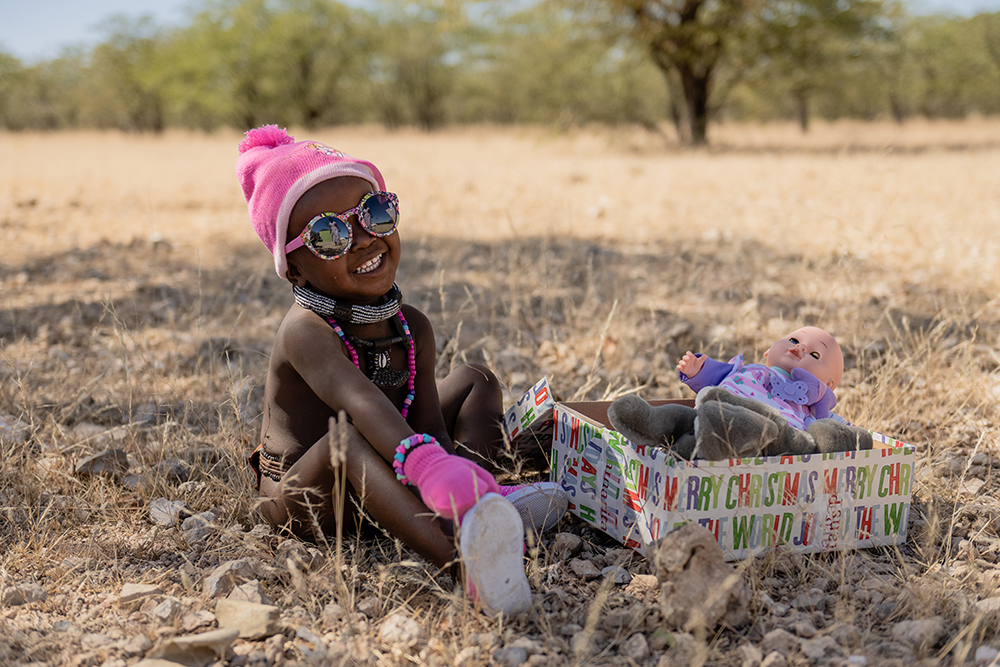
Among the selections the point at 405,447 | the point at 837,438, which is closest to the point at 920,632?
the point at 837,438

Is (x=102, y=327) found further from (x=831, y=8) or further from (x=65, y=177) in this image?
(x=831, y=8)

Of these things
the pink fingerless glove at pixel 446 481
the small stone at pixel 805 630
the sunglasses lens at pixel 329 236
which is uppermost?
the sunglasses lens at pixel 329 236

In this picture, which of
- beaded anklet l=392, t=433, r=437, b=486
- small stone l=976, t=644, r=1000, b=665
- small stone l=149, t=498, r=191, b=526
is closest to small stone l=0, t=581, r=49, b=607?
small stone l=149, t=498, r=191, b=526

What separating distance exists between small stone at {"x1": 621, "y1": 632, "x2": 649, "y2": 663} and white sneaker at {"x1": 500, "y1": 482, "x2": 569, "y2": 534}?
19.9 inches

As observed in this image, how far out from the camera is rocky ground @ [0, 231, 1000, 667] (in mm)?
1668

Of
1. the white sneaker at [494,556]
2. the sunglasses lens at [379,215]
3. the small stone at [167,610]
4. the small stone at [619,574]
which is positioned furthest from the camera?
the sunglasses lens at [379,215]

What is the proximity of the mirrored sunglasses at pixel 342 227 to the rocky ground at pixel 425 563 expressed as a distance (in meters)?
0.79

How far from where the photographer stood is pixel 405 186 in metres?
8.87

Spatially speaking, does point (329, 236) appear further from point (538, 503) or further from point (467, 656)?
point (467, 656)

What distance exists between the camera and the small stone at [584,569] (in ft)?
6.59

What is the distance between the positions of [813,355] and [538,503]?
1034 millimetres

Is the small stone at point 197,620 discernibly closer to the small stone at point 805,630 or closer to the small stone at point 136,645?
the small stone at point 136,645

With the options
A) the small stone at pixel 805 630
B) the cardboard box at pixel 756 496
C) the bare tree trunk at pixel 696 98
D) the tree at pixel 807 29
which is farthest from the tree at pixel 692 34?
the small stone at pixel 805 630

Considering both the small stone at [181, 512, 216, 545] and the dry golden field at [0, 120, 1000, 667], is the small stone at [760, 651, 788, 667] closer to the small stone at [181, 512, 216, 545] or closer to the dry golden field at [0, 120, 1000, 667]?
the dry golden field at [0, 120, 1000, 667]
